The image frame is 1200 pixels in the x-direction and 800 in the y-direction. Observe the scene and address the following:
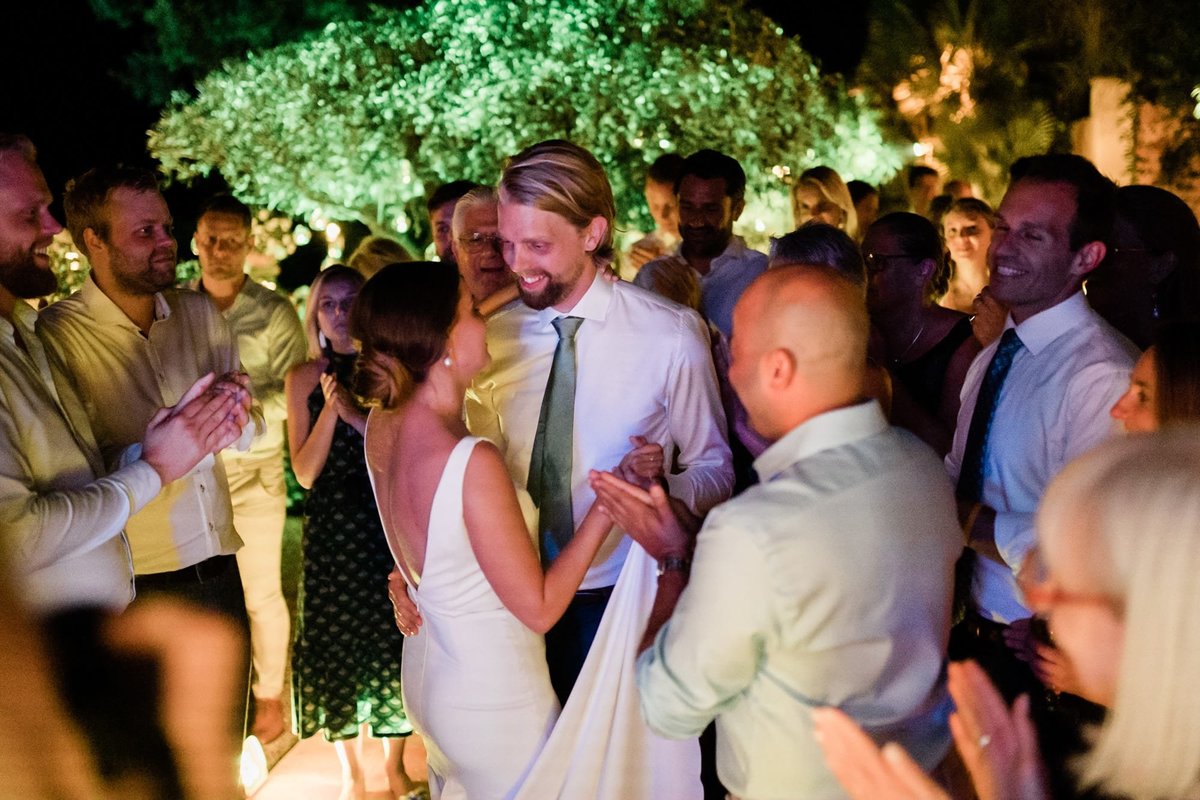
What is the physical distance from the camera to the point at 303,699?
3.84 m

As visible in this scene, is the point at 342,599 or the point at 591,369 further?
the point at 342,599

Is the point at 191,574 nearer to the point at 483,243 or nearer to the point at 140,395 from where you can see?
the point at 140,395

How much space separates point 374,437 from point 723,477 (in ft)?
2.91

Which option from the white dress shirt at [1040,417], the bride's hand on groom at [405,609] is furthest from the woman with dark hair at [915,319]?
the bride's hand on groom at [405,609]

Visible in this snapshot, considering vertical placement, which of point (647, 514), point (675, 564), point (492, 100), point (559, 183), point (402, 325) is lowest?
point (675, 564)

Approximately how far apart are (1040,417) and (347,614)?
2.37 m

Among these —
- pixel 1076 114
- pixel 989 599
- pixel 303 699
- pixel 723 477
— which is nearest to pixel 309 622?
pixel 303 699

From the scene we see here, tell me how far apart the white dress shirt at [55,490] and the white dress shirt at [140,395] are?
1.17ft

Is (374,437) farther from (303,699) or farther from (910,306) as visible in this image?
(910,306)

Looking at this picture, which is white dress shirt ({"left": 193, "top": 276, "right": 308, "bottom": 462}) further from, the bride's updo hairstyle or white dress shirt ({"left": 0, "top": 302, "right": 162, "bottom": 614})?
the bride's updo hairstyle

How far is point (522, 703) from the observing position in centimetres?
253

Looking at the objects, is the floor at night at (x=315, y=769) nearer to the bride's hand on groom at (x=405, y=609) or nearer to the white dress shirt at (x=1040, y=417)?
the bride's hand on groom at (x=405, y=609)

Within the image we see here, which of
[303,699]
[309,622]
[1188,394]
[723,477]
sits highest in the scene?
[1188,394]

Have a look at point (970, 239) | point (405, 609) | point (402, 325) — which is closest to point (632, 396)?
point (402, 325)
